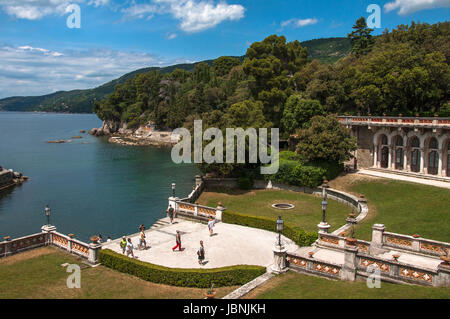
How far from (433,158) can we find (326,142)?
448 inches

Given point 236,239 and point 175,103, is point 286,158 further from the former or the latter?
point 175,103

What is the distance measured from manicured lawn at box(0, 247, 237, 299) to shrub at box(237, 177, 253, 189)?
24.2 m

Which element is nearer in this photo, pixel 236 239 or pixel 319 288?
pixel 319 288

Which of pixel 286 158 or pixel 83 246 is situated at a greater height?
pixel 286 158

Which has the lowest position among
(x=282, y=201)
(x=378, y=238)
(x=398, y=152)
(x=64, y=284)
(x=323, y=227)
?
(x=64, y=284)

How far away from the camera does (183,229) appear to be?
29.2 metres

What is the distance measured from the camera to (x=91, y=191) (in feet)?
173

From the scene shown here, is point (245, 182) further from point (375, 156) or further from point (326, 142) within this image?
point (375, 156)

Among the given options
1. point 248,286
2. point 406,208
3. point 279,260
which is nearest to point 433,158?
point 406,208

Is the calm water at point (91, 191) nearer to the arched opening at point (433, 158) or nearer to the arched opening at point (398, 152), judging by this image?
the arched opening at point (398, 152)

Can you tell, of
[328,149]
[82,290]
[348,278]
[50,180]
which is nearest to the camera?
[348,278]

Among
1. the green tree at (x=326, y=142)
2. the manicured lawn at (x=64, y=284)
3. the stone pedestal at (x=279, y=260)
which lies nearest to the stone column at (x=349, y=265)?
the stone pedestal at (x=279, y=260)
